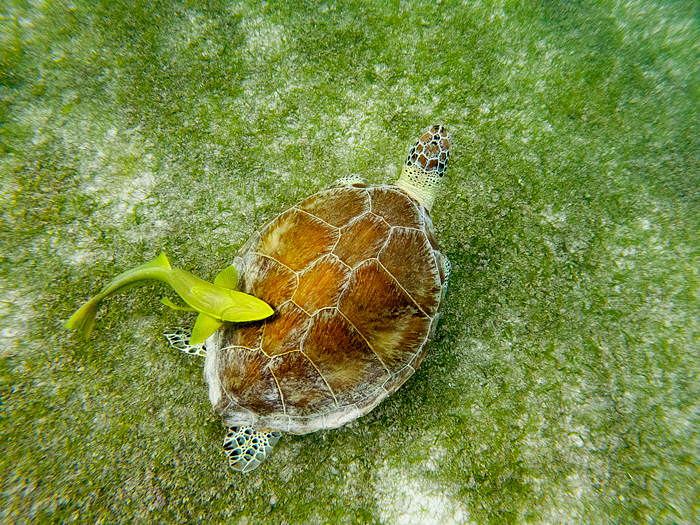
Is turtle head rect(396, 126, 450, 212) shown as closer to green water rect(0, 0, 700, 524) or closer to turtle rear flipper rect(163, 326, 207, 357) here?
green water rect(0, 0, 700, 524)

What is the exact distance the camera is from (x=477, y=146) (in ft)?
6.11

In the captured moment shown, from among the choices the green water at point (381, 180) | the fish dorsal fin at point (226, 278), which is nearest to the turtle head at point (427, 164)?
the green water at point (381, 180)

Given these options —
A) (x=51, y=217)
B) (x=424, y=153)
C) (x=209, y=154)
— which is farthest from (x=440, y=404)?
(x=51, y=217)

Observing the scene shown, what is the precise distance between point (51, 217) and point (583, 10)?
3.31 meters

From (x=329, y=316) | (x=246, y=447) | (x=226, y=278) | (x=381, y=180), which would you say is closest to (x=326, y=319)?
(x=329, y=316)

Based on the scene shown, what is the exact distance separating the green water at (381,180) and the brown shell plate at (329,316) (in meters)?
0.42

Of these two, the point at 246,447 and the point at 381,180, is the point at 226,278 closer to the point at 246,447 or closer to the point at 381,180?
the point at 246,447

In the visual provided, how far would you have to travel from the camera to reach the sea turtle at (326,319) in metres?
1.14

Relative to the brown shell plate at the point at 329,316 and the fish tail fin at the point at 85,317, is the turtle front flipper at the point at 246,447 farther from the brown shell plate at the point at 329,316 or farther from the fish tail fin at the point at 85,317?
the fish tail fin at the point at 85,317

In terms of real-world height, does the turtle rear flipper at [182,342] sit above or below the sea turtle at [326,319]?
below

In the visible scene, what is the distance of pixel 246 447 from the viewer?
56.1 inches

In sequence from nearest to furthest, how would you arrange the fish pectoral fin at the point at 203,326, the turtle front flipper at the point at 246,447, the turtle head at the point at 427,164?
the fish pectoral fin at the point at 203,326 → the turtle front flipper at the point at 246,447 → the turtle head at the point at 427,164

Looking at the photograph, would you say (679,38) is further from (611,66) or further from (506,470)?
(506,470)

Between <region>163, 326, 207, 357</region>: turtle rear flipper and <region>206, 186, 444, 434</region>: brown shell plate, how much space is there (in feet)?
0.60
